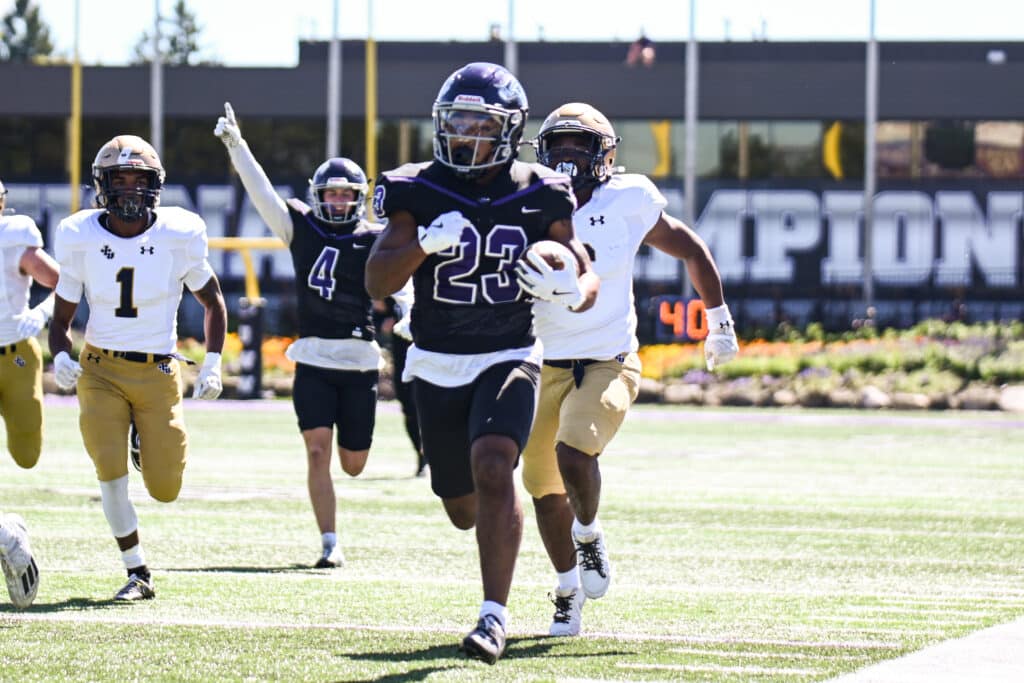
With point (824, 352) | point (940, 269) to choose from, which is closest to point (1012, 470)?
point (824, 352)

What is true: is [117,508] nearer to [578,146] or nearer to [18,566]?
[18,566]

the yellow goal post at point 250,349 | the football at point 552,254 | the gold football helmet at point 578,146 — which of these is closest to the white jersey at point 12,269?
the gold football helmet at point 578,146

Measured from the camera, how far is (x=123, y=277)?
27.6ft

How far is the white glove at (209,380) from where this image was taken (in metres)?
8.60

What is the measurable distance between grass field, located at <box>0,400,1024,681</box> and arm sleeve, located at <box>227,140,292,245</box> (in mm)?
1759

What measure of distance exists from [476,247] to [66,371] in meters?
2.58

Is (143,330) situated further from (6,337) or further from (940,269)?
(940,269)

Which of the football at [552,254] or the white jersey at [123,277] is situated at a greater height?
the football at [552,254]

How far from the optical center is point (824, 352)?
30734 mm

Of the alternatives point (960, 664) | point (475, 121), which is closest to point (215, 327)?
point (475, 121)

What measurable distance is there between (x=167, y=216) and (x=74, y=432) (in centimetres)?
1244

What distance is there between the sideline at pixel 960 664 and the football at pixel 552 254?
162cm

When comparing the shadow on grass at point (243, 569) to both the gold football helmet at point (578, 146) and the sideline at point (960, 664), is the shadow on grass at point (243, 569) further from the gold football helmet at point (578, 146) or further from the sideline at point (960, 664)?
the sideline at point (960, 664)

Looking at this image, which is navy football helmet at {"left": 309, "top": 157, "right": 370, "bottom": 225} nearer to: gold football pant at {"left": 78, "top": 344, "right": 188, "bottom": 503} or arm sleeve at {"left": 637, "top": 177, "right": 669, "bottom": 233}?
gold football pant at {"left": 78, "top": 344, "right": 188, "bottom": 503}
